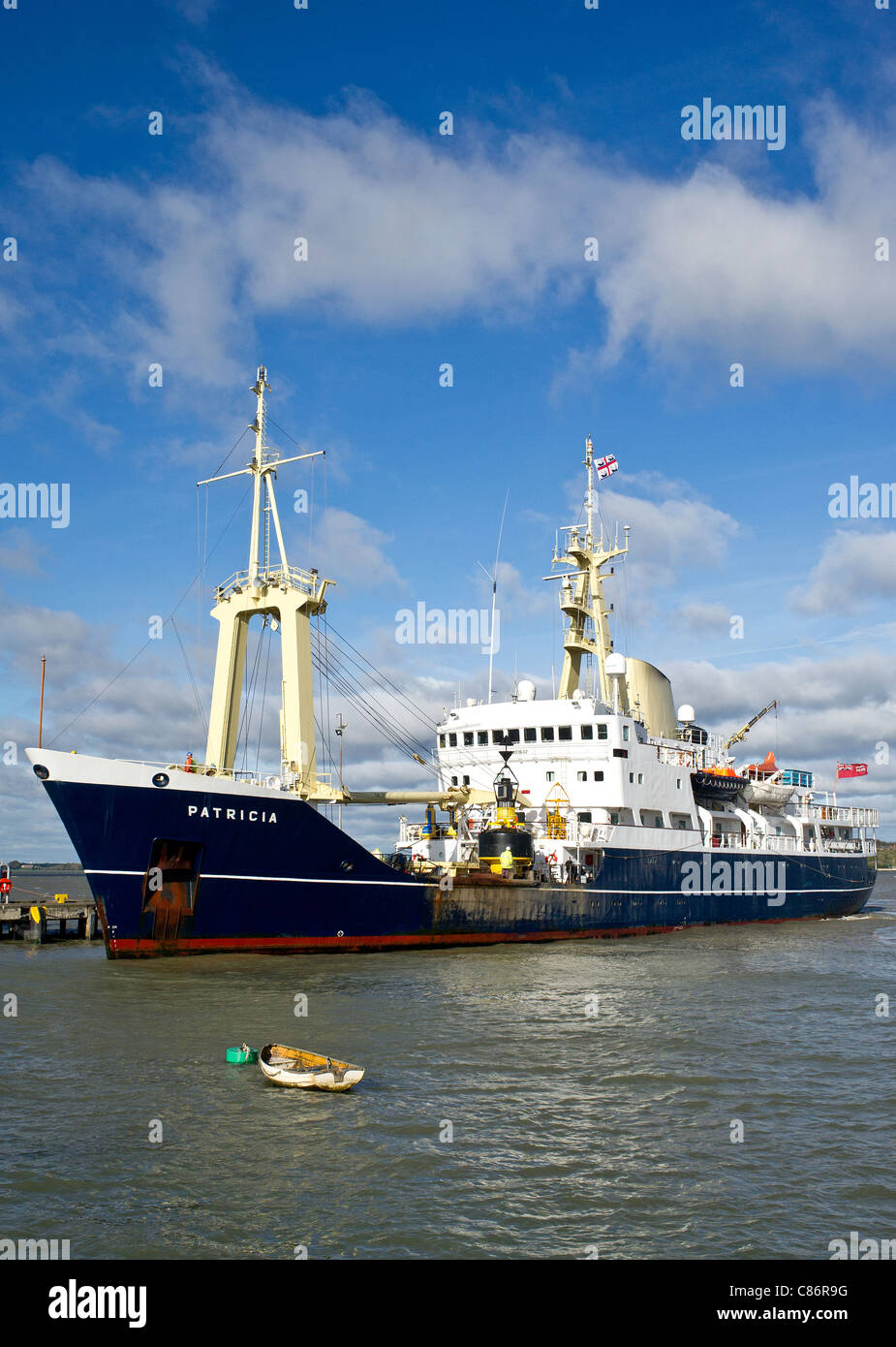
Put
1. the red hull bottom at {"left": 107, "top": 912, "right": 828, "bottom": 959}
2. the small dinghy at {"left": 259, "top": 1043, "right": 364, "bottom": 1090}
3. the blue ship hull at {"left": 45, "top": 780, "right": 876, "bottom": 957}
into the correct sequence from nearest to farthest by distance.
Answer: the small dinghy at {"left": 259, "top": 1043, "right": 364, "bottom": 1090}, the blue ship hull at {"left": 45, "top": 780, "right": 876, "bottom": 957}, the red hull bottom at {"left": 107, "top": 912, "right": 828, "bottom": 959}

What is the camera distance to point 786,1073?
54.1 ft

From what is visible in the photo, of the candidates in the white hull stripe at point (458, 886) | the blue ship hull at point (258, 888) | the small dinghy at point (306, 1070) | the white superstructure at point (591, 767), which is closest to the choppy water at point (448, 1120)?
the small dinghy at point (306, 1070)

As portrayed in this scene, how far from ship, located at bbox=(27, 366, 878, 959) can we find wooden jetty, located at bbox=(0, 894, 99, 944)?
43.7 ft

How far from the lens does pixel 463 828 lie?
38.4m

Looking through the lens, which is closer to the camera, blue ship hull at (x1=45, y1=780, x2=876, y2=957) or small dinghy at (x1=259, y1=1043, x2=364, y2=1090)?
small dinghy at (x1=259, y1=1043, x2=364, y2=1090)

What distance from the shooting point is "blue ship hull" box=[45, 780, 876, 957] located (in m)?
26.1

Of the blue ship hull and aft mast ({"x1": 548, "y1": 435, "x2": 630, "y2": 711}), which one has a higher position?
aft mast ({"x1": 548, "y1": 435, "x2": 630, "y2": 711})

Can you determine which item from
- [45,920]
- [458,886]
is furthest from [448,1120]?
[45,920]

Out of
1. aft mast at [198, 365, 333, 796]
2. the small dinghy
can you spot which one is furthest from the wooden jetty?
the small dinghy

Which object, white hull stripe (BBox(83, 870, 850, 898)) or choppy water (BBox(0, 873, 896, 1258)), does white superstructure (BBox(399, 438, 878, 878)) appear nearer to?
white hull stripe (BBox(83, 870, 850, 898))

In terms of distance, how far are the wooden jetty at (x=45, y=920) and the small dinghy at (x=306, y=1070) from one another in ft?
88.7
